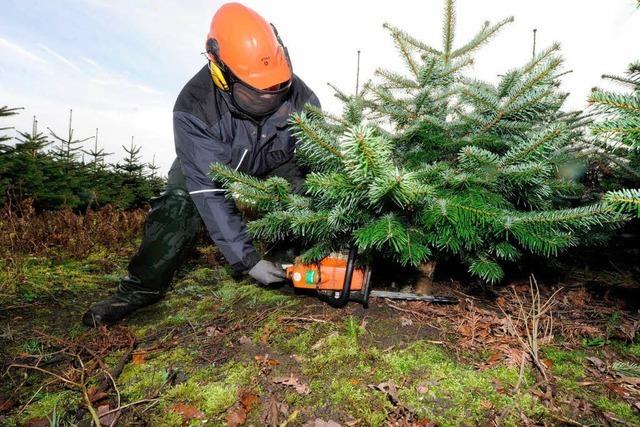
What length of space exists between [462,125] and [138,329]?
2842 mm

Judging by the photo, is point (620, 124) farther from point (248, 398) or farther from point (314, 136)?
point (248, 398)

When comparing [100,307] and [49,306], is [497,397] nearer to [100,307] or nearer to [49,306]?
[100,307]

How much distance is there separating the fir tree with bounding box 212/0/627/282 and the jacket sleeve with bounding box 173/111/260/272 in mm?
354

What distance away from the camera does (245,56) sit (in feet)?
8.45

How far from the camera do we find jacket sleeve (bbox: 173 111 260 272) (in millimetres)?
2711

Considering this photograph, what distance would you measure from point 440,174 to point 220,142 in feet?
5.98

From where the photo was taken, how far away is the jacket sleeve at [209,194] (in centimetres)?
271

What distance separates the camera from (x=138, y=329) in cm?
270

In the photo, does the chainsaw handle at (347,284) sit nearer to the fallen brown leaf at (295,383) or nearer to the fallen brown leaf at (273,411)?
the fallen brown leaf at (295,383)

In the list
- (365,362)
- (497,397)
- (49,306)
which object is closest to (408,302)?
(365,362)

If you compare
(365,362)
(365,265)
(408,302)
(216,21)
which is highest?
(216,21)

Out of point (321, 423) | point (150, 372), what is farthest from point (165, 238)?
point (321, 423)

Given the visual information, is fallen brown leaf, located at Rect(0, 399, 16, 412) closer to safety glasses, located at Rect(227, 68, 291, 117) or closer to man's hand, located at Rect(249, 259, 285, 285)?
man's hand, located at Rect(249, 259, 285, 285)

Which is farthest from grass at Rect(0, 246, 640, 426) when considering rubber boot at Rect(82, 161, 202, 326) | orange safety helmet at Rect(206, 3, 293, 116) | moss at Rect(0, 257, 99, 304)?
orange safety helmet at Rect(206, 3, 293, 116)
